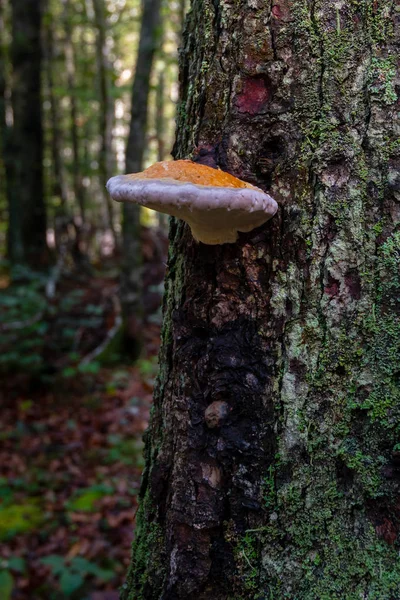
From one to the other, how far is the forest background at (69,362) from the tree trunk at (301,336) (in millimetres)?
2697

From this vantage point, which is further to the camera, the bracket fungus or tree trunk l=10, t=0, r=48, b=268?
tree trunk l=10, t=0, r=48, b=268

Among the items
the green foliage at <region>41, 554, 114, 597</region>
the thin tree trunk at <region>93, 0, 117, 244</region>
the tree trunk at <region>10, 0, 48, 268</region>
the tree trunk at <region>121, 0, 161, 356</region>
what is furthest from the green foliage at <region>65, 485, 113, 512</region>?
the thin tree trunk at <region>93, 0, 117, 244</region>

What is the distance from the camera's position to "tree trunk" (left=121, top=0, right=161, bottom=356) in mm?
6614

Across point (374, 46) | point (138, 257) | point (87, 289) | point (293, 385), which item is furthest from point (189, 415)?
point (87, 289)

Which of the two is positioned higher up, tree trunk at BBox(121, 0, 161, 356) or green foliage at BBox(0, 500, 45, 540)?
tree trunk at BBox(121, 0, 161, 356)

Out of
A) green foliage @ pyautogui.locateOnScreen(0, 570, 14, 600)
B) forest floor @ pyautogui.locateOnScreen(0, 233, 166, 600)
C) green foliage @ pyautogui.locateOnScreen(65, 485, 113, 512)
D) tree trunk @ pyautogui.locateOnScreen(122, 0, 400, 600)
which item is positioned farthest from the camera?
green foliage @ pyautogui.locateOnScreen(65, 485, 113, 512)

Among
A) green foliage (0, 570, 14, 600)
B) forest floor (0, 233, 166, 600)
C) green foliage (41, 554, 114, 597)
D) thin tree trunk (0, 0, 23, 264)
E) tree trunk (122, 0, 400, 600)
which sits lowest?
forest floor (0, 233, 166, 600)

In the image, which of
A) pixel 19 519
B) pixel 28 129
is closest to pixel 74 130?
pixel 28 129

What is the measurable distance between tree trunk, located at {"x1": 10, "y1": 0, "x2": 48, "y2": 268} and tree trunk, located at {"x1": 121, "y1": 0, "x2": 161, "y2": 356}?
2726 mm

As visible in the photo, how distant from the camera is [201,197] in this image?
1108mm

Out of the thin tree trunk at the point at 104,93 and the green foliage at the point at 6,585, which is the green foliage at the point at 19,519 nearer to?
the green foliage at the point at 6,585

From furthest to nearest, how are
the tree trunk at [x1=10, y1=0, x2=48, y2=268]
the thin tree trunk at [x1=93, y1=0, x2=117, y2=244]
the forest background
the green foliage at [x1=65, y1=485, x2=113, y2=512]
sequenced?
the thin tree trunk at [x1=93, y1=0, x2=117, y2=244], the tree trunk at [x1=10, y1=0, x2=48, y2=268], the green foliage at [x1=65, y1=485, x2=113, y2=512], the forest background

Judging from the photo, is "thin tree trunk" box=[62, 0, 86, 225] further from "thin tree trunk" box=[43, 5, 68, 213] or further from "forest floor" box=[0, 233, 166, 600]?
"forest floor" box=[0, 233, 166, 600]

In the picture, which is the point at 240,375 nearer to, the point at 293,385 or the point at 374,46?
the point at 293,385
